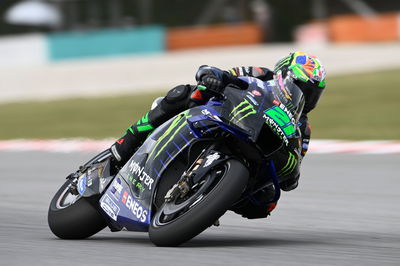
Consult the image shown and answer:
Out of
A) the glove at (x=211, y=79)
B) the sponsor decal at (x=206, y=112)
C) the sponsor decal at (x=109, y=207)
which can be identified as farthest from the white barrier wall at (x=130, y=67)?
the sponsor decal at (x=206, y=112)

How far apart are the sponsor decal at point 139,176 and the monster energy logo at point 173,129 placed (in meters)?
0.12

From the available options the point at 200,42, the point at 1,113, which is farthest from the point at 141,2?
the point at 1,113

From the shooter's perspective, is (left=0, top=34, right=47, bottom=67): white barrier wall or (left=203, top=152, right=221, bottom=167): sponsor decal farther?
(left=0, top=34, right=47, bottom=67): white barrier wall

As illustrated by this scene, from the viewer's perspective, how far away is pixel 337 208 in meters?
7.82

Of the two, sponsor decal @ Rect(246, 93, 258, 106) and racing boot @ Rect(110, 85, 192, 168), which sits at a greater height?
sponsor decal @ Rect(246, 93, 258, 106)

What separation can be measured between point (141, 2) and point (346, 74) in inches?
603

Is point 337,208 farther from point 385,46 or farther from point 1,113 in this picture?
point 385,46

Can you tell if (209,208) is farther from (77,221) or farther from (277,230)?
(277,230)

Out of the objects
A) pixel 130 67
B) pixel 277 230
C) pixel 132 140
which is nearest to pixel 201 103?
pixel 132 140

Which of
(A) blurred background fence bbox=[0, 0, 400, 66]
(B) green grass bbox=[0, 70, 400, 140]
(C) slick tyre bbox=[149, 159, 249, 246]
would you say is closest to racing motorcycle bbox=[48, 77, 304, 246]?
(C) slick tyre bbox=[149, 159, 249, 246]

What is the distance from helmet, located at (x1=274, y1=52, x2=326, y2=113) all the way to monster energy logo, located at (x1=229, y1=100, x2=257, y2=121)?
38 cm

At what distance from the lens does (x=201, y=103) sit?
5.84 m

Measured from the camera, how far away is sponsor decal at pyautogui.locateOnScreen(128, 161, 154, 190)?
18.6 ft

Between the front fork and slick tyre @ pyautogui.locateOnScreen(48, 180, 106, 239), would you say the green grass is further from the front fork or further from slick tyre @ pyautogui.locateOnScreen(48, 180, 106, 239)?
the front fork
